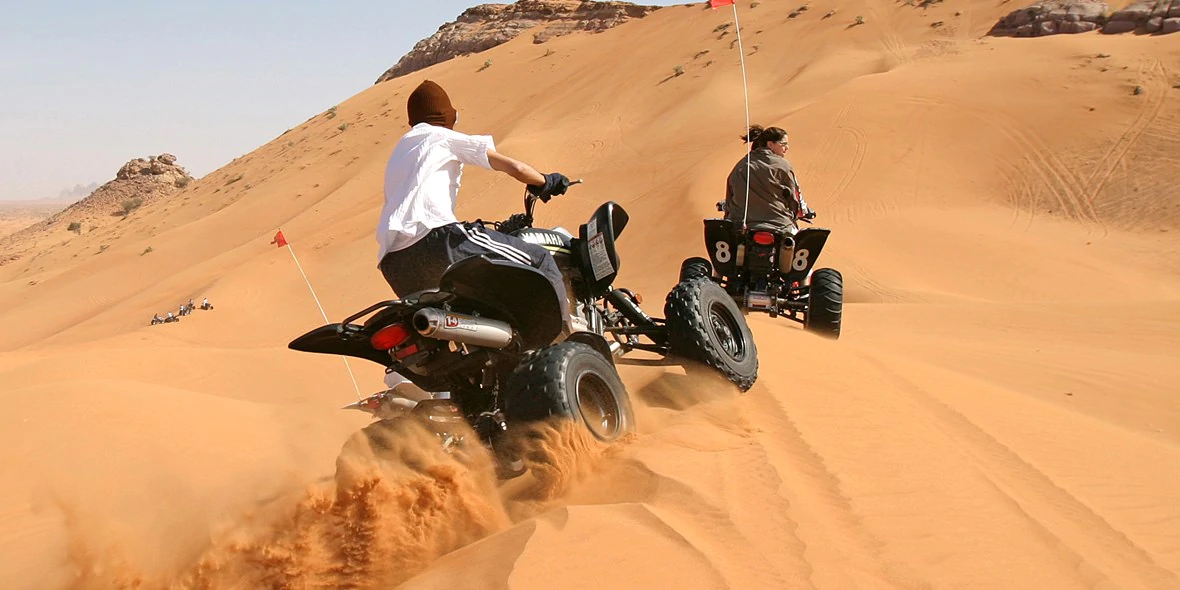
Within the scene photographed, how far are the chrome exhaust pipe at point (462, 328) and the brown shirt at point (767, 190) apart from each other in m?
4.40

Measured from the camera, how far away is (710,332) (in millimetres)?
4930

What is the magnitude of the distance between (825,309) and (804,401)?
9.57ft

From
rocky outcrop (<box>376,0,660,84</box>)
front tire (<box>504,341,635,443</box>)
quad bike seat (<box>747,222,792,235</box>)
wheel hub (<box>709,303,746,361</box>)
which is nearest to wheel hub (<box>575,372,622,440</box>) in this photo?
front tire (<box>504,341,635,443</box>)

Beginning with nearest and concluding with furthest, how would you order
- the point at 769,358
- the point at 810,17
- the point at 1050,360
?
the point at 769,358 → the point at 1050,360 → the point at 810,17

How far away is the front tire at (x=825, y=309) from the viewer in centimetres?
760

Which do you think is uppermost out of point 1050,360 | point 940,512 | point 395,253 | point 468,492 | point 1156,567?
point 395,253

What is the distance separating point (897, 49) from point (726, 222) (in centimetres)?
2060

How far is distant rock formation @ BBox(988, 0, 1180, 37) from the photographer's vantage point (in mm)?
21344

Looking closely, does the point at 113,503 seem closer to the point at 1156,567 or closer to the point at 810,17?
the point at 1156,567

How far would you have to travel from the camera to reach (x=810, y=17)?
31.2m

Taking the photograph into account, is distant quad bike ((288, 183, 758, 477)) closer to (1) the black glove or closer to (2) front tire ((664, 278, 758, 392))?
(2) front tire ((664, 278, 758, 392))

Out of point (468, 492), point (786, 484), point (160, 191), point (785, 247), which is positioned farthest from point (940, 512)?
point (160, 191)

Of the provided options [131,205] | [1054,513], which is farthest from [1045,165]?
[131,205]

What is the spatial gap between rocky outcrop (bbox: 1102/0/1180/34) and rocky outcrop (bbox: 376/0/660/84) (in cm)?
2734
